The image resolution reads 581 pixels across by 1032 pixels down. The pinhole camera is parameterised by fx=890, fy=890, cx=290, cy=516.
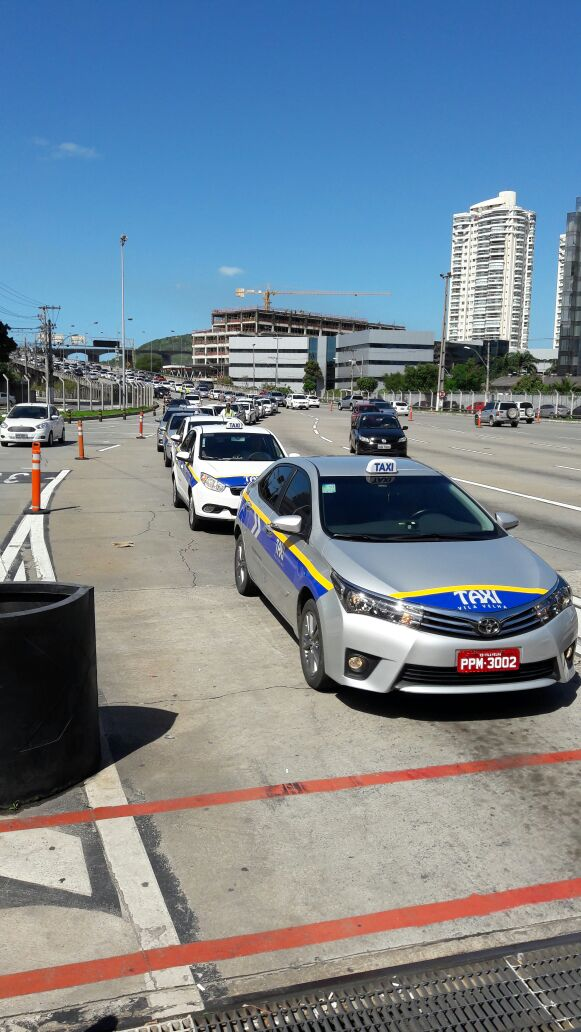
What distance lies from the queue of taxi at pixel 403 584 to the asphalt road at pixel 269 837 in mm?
403

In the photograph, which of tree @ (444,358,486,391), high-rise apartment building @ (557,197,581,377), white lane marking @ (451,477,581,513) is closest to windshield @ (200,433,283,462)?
white lane marking @ (451,477,581,513)

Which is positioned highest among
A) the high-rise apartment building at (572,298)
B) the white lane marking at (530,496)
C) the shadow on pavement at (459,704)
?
the high-rise apartment building at (572,298)

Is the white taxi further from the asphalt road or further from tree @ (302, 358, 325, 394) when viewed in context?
tree @ (302, 358, 325, 394)

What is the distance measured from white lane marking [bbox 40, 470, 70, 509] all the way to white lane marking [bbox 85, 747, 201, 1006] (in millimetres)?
11238

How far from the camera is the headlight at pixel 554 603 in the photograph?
5.51 metres

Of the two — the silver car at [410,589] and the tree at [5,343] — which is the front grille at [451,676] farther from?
the tree at [5,343]

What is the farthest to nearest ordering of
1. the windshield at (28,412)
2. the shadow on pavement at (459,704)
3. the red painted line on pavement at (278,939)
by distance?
A: the windshield at (28,412), the shadow on pavement at (459,704), the red painted line on pavement at (278,939)

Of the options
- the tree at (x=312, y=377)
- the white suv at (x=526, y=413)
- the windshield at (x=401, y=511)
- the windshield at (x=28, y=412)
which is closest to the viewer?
the windshield at (x=401, y=511)

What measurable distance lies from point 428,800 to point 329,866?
0.84m

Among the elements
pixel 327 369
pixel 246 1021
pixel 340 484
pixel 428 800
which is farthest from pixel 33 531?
pixel 327 369

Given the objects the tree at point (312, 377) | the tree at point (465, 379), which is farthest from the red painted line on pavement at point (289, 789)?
the tree at point (312, 377)

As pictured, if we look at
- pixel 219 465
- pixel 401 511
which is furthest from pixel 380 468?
pixel 219 465

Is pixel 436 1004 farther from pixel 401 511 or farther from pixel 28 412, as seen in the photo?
pixel 28 412

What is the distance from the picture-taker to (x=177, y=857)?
13.3 ft
